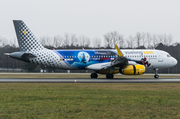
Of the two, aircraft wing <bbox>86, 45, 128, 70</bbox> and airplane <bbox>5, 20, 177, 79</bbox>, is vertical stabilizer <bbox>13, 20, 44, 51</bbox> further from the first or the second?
aircraft wing <bbox>86, 45, 128, 70</bbox>

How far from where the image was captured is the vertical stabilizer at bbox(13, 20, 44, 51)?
35.0m

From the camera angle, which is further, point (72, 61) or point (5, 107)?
point (72, 61)

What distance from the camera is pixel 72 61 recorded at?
35.3m

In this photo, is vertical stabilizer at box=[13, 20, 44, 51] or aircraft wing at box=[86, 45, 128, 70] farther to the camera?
vertical stabilizer at box=[13, 20, 44, 51]

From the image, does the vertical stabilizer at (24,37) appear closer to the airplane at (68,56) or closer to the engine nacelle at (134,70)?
the airplane at (68,56)

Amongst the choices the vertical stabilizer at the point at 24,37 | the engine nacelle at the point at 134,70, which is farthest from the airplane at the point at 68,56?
the engine nacelle at the point at 134,70

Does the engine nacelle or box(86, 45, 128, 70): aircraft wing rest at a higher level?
box(86, 45, 128, 70): aircraft wing

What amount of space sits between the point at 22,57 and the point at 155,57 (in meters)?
18.4

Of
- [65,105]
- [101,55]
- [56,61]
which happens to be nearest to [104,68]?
[101,55]

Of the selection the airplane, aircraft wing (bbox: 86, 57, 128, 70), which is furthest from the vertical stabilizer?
aircraft wing (bbox: 86, 57, 128, 70)

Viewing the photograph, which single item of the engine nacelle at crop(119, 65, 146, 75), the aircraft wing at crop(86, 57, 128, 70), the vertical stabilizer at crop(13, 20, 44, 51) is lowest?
the engine nacelle at crop(119, 65, 146, 75)

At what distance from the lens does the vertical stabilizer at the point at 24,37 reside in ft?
115

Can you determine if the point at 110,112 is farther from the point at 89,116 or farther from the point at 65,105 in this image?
the point at 65,105

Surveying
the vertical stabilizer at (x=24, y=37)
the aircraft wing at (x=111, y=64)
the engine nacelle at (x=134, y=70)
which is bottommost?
the engine nacelle at (x=134, y=70)
